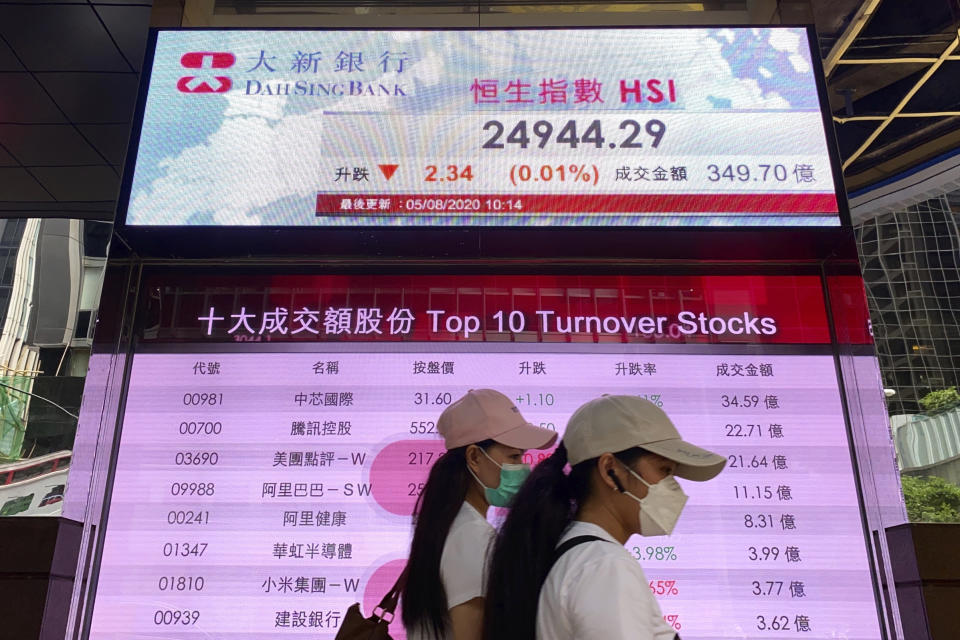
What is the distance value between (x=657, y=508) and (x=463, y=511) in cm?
56

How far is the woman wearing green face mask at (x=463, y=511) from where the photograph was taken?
5.41 feet

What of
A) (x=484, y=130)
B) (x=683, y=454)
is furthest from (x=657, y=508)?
(x=484, y=130)

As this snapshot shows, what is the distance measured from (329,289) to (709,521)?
5.18 ft

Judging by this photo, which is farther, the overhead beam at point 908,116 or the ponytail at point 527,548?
the overhead beam at point 908,116

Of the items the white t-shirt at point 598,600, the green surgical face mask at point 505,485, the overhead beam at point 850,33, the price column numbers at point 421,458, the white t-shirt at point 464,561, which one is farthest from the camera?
the overhead beam at point 850,33

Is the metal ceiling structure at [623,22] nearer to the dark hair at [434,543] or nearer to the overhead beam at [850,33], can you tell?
the overhead beam at [850,33]

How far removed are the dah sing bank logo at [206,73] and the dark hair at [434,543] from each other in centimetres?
185

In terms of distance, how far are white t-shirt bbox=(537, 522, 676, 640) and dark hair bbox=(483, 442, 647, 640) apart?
0.03m

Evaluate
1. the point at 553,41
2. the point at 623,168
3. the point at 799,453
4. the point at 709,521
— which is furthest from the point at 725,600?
the point at 553,41

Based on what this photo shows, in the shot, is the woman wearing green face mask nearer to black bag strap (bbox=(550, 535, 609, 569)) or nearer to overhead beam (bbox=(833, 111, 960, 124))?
black bag strap (bbox=(550, 535, 609, 569))

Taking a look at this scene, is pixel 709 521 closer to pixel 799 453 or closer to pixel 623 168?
pixel 799 453

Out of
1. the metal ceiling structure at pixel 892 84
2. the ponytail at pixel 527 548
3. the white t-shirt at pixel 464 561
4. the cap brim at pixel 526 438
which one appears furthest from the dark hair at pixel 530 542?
the metal ceiling structure at pixel 892 84

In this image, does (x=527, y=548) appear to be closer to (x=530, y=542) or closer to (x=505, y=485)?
(x=530, y=542)

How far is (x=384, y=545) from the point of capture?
8.21ft
